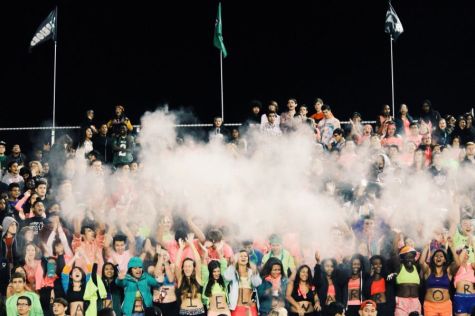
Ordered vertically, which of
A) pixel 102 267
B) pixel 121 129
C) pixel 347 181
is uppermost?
pixel 121 129

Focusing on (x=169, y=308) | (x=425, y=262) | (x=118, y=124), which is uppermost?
(x=118, y=124)

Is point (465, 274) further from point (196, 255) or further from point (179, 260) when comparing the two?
point (179, 260)

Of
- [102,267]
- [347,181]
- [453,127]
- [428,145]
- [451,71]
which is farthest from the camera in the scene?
[451,71]

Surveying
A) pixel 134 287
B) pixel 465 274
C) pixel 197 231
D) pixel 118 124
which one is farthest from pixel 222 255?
pixel 118 124

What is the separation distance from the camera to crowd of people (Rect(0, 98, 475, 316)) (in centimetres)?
1199

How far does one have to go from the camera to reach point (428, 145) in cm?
1502

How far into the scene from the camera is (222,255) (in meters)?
12.4

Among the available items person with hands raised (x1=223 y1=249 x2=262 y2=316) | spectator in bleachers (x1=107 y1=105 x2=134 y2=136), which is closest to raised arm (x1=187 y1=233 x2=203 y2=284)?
person with hands raised (x1=223 y1=249 x2=262 y2=316)

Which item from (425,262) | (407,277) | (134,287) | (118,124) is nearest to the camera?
(134,287)

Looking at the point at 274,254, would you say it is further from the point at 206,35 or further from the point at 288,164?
the point at 206,35

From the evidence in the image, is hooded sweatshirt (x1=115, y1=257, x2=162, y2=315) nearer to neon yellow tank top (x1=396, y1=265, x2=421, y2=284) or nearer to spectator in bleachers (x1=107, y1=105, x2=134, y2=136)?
neon yellow tank top (x1=396, y1=265, x2=421, y2=284)

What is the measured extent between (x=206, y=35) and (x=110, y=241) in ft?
37.5

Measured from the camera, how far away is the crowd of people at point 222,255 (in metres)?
12.0

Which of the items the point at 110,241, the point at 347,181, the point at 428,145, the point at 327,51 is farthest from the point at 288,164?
the point at 327,51
